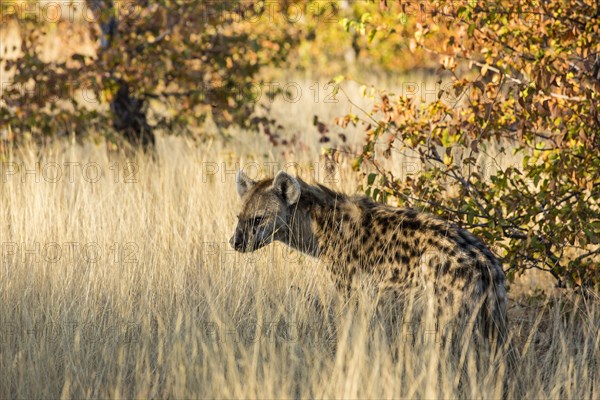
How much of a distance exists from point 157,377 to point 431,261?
73.5 inches

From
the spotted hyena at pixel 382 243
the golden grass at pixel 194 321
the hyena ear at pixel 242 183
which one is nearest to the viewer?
the golden grass at pixel 194 321

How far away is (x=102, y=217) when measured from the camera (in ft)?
26.7

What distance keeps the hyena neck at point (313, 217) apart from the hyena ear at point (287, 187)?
0.13 m

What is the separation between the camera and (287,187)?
6.93 metres

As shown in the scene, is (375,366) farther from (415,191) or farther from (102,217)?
(102,217)

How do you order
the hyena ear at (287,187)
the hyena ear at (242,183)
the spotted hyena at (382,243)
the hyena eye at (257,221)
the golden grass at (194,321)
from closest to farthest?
the golden grass at (194,321) < the spotted hyena at (382,243) < the hyena ear at (287,187) < the hyena eye at (257,221) < the hyena ear at (242,183)

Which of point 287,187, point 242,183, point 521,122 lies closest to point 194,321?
point 287,187

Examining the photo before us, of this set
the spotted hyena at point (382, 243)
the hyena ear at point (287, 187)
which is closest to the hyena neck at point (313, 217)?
the spotted hyena at point (382, 243)

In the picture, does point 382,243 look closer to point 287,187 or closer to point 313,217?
point 313,217

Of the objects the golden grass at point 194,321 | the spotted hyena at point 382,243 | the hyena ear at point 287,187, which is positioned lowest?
the golden grass at point 194,321

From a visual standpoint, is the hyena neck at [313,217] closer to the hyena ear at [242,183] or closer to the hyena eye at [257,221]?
the hyena eye at [257,221]

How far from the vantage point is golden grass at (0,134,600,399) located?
498 cm

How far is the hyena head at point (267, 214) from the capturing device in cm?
688

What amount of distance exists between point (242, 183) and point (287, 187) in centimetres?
52
